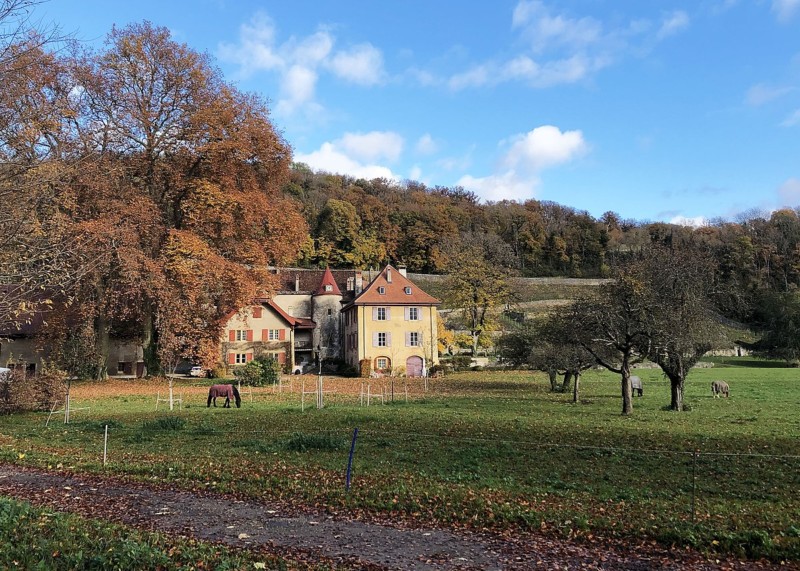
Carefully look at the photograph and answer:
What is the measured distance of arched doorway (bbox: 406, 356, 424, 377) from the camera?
5219 centimetres

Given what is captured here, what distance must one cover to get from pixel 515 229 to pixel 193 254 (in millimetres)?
91193

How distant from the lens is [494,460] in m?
12.5

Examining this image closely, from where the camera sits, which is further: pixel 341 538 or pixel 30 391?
pixel 30 391

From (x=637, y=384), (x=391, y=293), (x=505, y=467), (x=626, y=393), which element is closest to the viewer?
(x=505, y=467)

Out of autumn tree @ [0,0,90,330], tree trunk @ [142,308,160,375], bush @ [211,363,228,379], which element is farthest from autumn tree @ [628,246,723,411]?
bush @ [211,363,228,379]

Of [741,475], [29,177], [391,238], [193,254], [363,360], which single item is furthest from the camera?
[391,238]

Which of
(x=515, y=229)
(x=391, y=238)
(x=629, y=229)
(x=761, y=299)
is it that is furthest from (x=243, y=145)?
(x=629, y=229)

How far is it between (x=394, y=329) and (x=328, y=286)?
14570 mm

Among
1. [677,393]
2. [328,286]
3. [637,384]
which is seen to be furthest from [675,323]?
[328,286]

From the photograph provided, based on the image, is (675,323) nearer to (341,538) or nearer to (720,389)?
(720,389)

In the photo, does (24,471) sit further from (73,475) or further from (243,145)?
(243,145)

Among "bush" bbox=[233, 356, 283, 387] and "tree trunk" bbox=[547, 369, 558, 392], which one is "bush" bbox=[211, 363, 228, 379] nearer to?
"bush" bbox=[233, 356, 283, 387]

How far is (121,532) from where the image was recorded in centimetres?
711

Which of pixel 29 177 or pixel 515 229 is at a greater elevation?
pixel 515 229
